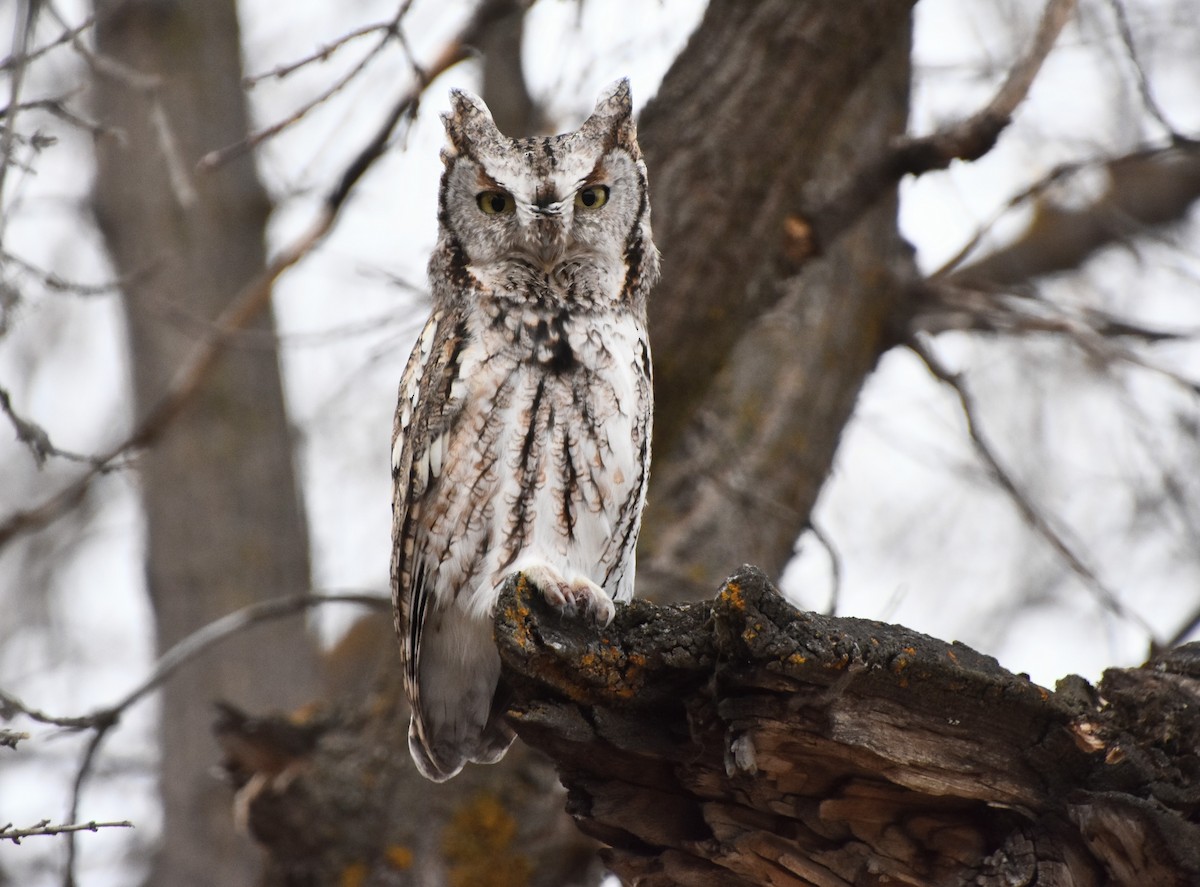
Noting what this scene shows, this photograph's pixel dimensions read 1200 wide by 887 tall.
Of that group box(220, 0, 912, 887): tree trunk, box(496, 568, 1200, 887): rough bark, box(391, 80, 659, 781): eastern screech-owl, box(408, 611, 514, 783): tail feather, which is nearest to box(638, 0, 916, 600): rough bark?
box(220, 0, 912, 887): tree trunk

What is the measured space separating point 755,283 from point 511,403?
50.0 inches

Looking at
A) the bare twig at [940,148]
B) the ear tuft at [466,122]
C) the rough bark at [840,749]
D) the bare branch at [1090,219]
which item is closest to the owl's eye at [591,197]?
the ear tuft at [466,122]

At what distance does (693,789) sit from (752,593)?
16.8 inches

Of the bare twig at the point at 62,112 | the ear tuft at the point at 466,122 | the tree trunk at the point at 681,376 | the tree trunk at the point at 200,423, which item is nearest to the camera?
the bare twig at the point at 62,112

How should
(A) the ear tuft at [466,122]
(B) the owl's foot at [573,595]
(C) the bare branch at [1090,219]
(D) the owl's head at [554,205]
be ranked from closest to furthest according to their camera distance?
(B) the owl's foot at [573,595] → (D) the owl's head at [554,205] → (A) the ear tuft at [466,122] → (C) the bare branch at [1090,219]

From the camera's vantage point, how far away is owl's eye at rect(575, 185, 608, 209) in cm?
281

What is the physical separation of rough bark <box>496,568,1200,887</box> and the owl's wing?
76 centimetres

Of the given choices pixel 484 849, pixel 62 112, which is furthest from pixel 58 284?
pixel 484 849

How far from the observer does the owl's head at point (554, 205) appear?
275 centimetres

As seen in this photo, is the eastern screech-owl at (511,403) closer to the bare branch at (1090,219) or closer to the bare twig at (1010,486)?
the bare twig at (1010,486)

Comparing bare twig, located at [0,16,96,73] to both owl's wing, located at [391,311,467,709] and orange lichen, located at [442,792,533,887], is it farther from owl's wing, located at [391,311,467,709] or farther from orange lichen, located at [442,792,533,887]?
orange lichen, located at [442,792,533,887]

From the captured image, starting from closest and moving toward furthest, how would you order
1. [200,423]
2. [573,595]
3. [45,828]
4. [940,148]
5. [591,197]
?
[45,828] → [573,595] → [591,197] → [940,148] → [200,423]

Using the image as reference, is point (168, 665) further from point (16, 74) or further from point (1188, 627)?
point (1188, 627)

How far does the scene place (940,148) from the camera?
3.16 m
